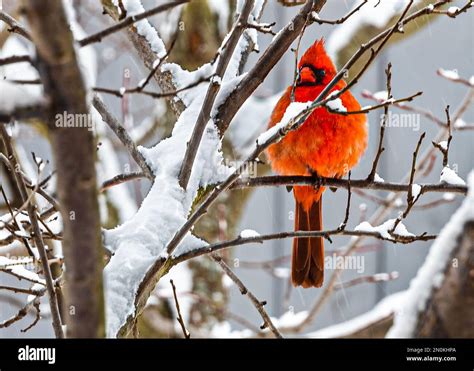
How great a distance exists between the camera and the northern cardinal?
2225 mm

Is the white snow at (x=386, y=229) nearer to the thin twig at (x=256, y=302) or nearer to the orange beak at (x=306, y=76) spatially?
the thin twig at (x=256, y=302)

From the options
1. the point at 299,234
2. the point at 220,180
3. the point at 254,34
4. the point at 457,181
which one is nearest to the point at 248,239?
the point at 299,234

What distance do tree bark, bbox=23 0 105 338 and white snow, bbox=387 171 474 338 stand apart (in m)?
0.87

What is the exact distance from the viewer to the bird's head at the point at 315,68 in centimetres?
237

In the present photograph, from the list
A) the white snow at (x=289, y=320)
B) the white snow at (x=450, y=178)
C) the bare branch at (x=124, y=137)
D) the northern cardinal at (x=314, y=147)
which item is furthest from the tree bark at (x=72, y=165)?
the white snow at (x=289, y=320)

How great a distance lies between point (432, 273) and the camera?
150 centimetres

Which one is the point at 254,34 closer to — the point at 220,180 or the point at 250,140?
the point at 220,180

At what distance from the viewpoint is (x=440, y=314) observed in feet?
4.73

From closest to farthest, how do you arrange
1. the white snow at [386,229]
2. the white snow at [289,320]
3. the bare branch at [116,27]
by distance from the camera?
the bare branch at [116,27]
the white snow at [386,229]
the white snow at [289,320]

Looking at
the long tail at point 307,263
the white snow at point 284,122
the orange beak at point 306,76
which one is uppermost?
the orange beak at point 306,76

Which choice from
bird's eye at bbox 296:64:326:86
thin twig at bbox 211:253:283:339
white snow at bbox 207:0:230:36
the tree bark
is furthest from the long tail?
the tree bark

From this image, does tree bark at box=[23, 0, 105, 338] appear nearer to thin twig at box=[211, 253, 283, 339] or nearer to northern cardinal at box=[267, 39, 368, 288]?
thin twig at box=[211, 253, 283, 339]

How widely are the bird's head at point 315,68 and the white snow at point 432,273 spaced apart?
945 millimetres
